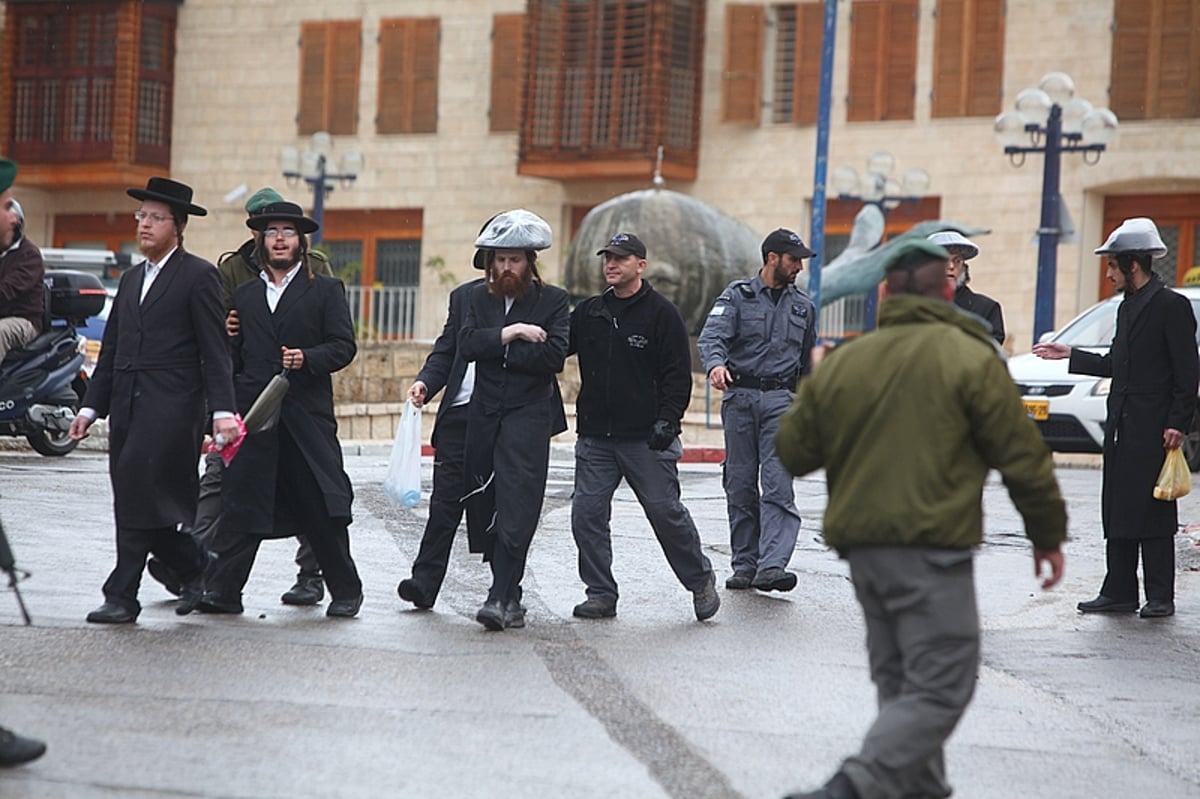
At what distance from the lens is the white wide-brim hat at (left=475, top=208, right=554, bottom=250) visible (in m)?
9.06

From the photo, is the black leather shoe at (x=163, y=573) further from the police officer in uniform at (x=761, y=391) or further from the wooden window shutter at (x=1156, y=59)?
the wooden window shutter at (x=1156, y=59)

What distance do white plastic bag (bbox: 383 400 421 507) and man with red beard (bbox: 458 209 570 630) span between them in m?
0.38

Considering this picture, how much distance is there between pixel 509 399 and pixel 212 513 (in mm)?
1614

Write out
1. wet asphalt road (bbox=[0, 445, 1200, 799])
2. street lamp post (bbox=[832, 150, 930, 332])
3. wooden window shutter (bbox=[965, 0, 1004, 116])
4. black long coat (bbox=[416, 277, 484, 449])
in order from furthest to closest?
wooden window shutter (bbox=[965, 0, 1004, 116]), street lamp post (bbox=[832, 150, 930, 332]), black long coat (bbox=[416, 277, 484, 449]), wet asphalt road (bbox=[0, 445, 1200, 799])

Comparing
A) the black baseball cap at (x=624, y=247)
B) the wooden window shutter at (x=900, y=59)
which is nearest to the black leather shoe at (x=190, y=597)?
the black baseball cap at (x=624, y=247)

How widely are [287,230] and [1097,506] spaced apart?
27.4 ft

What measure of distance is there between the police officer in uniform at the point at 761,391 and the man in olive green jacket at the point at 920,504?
4893mm

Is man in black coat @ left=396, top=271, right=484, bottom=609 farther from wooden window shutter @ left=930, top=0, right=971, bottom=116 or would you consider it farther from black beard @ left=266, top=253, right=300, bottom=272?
wooden window shutter @ left=930, top=0, right=971, bottom=116

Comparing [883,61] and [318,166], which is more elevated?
[883,61]

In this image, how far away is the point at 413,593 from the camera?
9.38 meters

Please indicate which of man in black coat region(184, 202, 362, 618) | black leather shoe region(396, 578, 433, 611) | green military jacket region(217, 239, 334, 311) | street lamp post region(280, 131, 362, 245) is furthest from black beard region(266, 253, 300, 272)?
street lamp post region(280, 131, 362, 245)

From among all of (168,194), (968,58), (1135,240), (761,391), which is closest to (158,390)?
(168,194)

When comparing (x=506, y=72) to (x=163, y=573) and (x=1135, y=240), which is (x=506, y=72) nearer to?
(x=1135, y=240)

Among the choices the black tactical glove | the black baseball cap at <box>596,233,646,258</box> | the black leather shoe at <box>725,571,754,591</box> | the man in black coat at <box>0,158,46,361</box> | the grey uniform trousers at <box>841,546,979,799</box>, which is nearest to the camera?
the grey uniform trousers at <box>841,546,979,799</box>
